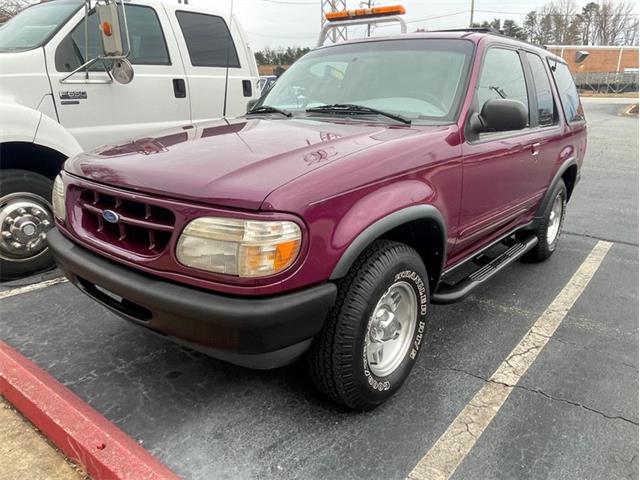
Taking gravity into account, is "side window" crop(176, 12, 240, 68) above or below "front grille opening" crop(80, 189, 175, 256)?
above

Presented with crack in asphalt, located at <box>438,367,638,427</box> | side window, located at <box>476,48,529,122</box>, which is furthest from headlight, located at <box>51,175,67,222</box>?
side window, located at <box>476,48,529,122</box>

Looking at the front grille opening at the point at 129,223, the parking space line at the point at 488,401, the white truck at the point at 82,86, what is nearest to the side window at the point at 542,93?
the parking space line at the point at 488,401

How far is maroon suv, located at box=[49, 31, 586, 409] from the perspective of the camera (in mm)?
1905

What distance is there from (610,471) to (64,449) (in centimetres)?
236

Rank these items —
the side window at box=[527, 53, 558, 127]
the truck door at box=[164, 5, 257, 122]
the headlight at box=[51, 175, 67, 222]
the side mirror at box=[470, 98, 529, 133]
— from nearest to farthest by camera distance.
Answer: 1. the headlight at box=[51, 175, 67, 222]
2. the side mirror at box=[470, 98, 529, 133]
3. the side window at box=[527, 53, 558, 127]
4. the truck door at box=[164, 5, 257, 122]

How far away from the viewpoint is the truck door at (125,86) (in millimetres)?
4164

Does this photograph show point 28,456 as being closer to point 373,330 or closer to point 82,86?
point 373,330

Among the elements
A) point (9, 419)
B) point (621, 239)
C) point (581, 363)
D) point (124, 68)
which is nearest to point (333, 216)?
point (9, 419)

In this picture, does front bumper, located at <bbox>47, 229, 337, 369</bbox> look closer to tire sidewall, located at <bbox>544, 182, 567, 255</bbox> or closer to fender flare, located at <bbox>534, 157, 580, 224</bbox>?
fender flare, located at <bbox>534, 157, 580, 224</bbox>

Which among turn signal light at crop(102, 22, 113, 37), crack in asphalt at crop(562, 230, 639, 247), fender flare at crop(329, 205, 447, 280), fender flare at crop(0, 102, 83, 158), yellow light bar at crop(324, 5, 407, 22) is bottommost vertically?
crack in asphalt at crop(562, 230, 639, 247)

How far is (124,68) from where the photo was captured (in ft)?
13.1

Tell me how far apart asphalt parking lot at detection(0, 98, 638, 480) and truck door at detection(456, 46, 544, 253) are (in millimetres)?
687

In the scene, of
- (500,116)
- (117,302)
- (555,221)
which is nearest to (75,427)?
(117,302)

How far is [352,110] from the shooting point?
3.08m
